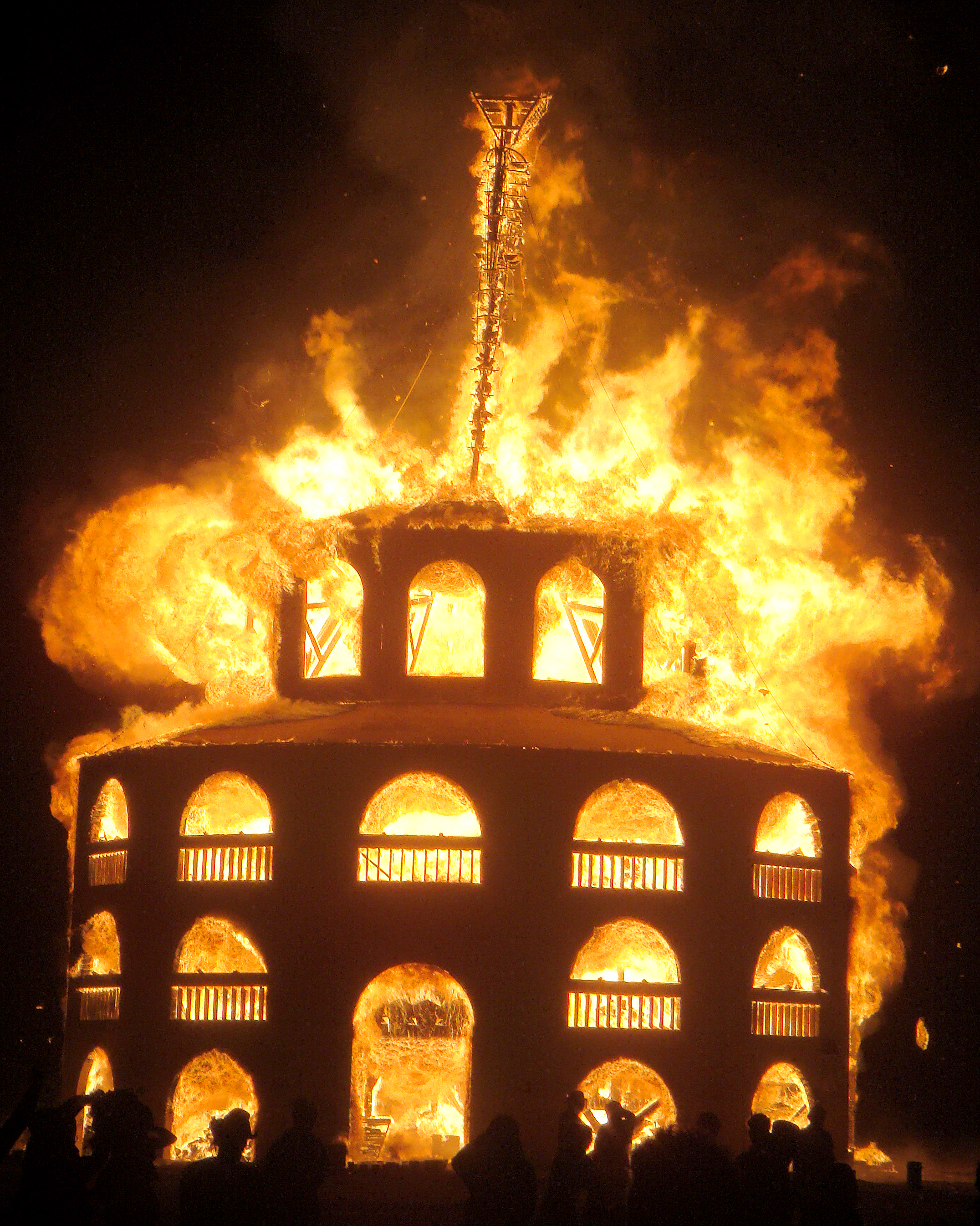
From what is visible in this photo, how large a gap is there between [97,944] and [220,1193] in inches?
986

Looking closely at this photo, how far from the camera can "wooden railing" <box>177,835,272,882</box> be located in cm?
3509

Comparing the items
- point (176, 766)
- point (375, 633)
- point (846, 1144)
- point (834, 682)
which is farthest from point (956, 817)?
point (176, 766)

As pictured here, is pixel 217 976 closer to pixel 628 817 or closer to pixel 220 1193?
pixel 628 817

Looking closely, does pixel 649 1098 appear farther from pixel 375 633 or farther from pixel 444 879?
pixel 375 633

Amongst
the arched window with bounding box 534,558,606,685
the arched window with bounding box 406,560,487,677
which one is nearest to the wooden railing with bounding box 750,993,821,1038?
the arched window with bounding box 534,558,606,685

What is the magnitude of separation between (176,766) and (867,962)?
16.3 metres

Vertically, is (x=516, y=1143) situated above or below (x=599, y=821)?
below

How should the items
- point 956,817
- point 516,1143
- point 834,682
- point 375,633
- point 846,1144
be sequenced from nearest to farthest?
point 516,1143, point 846,1144, point 375,633, point 834,682, point 956,817

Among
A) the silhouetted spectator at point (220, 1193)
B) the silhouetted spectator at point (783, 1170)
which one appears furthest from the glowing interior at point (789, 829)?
the silhouetted spectator at point (220, 1193)

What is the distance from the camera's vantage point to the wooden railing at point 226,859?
35094 millimetres

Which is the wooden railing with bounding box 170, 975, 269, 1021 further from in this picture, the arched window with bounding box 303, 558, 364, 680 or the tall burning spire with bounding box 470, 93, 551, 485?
the tall burning spire with bounding box 470, 93, 551, 485

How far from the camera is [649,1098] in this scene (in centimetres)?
3459

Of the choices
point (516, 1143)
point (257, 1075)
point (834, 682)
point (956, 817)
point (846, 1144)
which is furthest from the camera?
point (956, 817)

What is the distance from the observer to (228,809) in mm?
38500
